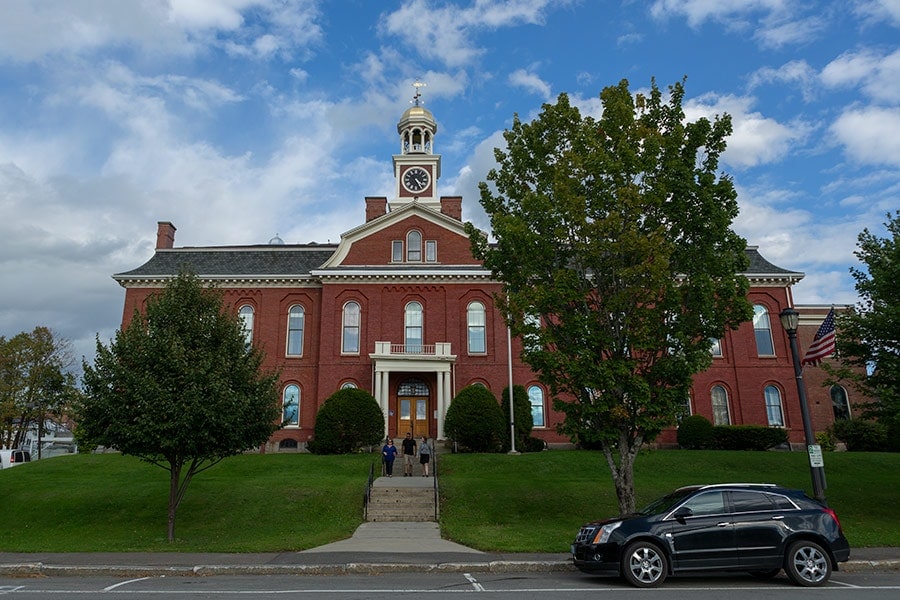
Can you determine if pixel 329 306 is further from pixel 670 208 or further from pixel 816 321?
pixel 816 321

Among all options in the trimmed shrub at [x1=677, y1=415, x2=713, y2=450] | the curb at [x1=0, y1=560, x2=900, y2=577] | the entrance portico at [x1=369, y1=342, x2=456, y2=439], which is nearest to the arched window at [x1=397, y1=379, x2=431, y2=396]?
the entrance portico at [x1=369, y1=342, x2=456, y2=439]

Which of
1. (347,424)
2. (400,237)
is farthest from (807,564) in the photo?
(400,237)

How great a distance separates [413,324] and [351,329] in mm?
3277

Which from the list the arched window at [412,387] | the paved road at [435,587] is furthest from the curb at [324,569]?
the arched window at [412,387]

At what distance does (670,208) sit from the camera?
49.0ft

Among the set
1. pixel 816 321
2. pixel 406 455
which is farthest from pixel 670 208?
pixel 816 321

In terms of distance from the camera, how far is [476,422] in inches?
1061

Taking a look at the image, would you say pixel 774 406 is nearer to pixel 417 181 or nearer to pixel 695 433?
pixel 695 433

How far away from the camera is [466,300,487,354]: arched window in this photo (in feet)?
108

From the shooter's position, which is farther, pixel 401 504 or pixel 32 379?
pixel 32 379

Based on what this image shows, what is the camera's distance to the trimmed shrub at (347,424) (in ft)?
88.1

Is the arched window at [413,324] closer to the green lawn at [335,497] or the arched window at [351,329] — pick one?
the arched window at [351,329]

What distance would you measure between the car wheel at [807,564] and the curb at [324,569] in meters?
1.94

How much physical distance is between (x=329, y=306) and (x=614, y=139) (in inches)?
828
